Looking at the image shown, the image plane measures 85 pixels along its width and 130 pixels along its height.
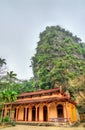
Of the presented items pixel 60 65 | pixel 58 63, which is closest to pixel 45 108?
pixel 60 65

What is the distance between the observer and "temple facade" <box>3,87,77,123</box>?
21.1m

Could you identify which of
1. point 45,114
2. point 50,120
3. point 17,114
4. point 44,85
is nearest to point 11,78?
point 44,85

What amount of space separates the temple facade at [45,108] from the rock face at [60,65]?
7883 mm

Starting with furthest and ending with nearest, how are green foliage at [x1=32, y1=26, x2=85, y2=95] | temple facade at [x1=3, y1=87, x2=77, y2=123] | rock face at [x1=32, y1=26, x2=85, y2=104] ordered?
green foliage at [x1=32, y1=26, x2=85, y2=95], rock face at [x1=32, y1=26, x2=85, y2=104], temple facade at [x1=3, y1=87, x2=77, y2=123]

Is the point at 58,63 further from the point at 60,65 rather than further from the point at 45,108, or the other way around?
the point at 45,108

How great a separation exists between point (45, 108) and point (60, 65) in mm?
14213

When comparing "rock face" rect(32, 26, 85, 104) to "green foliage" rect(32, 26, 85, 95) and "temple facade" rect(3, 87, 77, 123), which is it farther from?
"temple facade" rect(3, 87, 77, 123)

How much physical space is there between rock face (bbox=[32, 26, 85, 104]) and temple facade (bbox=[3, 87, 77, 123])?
7883 millimetres

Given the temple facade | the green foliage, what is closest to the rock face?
the green foliage

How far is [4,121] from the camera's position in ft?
64.7

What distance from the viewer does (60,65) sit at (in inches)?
1399

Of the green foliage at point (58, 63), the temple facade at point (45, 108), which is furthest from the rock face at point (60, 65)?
the temple facade at point (45, 108)

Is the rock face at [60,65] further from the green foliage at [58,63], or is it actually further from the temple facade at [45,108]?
the temple facade at [45,108]

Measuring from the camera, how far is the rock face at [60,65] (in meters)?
33.2
